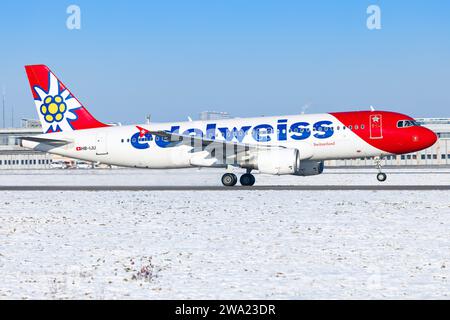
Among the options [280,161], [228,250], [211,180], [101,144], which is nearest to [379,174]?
[280,161]

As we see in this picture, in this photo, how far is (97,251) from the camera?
1276 centimetres

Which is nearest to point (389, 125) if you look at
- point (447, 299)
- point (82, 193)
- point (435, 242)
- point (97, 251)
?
point (82, 193)

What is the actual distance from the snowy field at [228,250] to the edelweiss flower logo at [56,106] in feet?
54.7

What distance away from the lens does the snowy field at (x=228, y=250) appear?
923cm

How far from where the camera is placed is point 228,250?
1266 centimetres

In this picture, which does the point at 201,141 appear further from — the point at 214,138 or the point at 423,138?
the point at 423,138

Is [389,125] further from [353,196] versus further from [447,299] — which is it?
[447,299]

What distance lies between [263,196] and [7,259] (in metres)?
15.9

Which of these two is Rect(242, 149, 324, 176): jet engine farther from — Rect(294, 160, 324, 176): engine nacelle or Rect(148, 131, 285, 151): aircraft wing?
Rect(294, 160, 324, 176): engine nacelle

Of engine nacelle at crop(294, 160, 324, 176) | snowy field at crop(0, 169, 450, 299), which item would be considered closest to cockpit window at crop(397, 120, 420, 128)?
engine nacelle at crop(294, 160, 324, 176)

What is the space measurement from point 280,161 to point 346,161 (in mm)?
85934

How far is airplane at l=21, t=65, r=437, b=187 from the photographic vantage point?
110 feet

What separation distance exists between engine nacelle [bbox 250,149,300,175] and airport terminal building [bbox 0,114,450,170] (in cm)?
5986

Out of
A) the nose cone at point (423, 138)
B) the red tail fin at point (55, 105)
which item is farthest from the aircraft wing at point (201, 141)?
the nose cone at point (423, 138)
